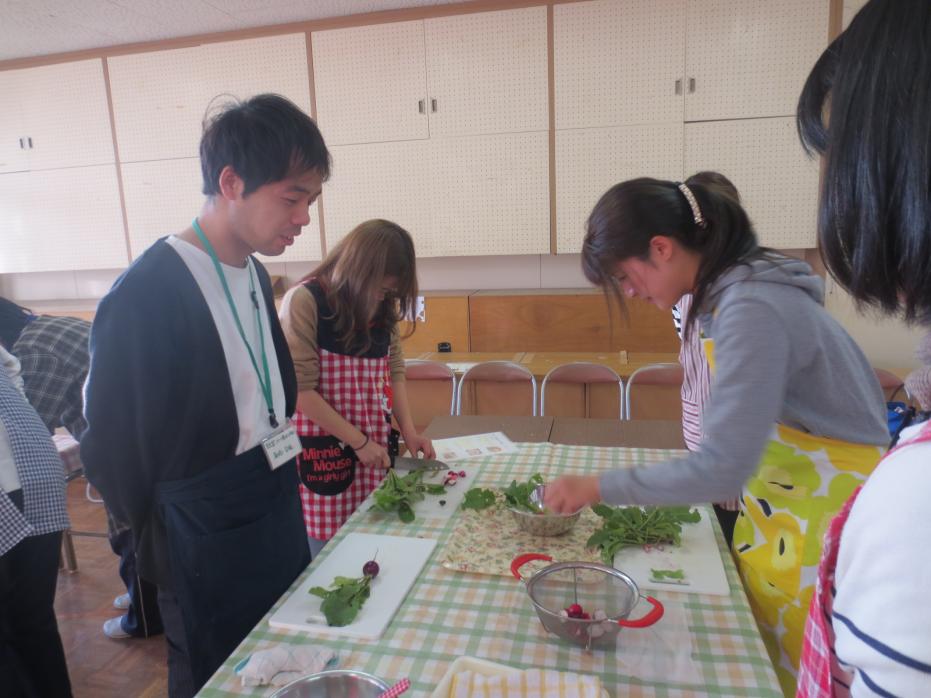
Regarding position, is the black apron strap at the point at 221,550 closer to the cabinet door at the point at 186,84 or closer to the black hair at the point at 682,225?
the black hair at the point at 682,225

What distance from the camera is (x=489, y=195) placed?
3.36 m

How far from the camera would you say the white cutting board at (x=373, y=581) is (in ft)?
3.06

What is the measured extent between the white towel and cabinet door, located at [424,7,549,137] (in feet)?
9.71

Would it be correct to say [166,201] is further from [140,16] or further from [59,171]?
[140,16]

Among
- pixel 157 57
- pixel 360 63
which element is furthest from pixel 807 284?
pixel 157 57

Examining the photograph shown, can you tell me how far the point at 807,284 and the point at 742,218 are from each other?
0.55 feet

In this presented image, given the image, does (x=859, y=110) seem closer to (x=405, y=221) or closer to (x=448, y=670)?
(x=448, y=670)

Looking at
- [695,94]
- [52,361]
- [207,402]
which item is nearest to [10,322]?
[52,361]

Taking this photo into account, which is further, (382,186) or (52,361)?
(382,186)

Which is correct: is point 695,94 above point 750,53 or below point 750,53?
below

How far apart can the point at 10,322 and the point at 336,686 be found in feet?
5.98

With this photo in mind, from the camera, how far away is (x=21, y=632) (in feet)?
4.88

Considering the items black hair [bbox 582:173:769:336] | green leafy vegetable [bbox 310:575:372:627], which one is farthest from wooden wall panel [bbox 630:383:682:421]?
green leafy vegetable [bbox 310:575:372:627]

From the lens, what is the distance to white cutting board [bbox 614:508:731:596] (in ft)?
3.35
